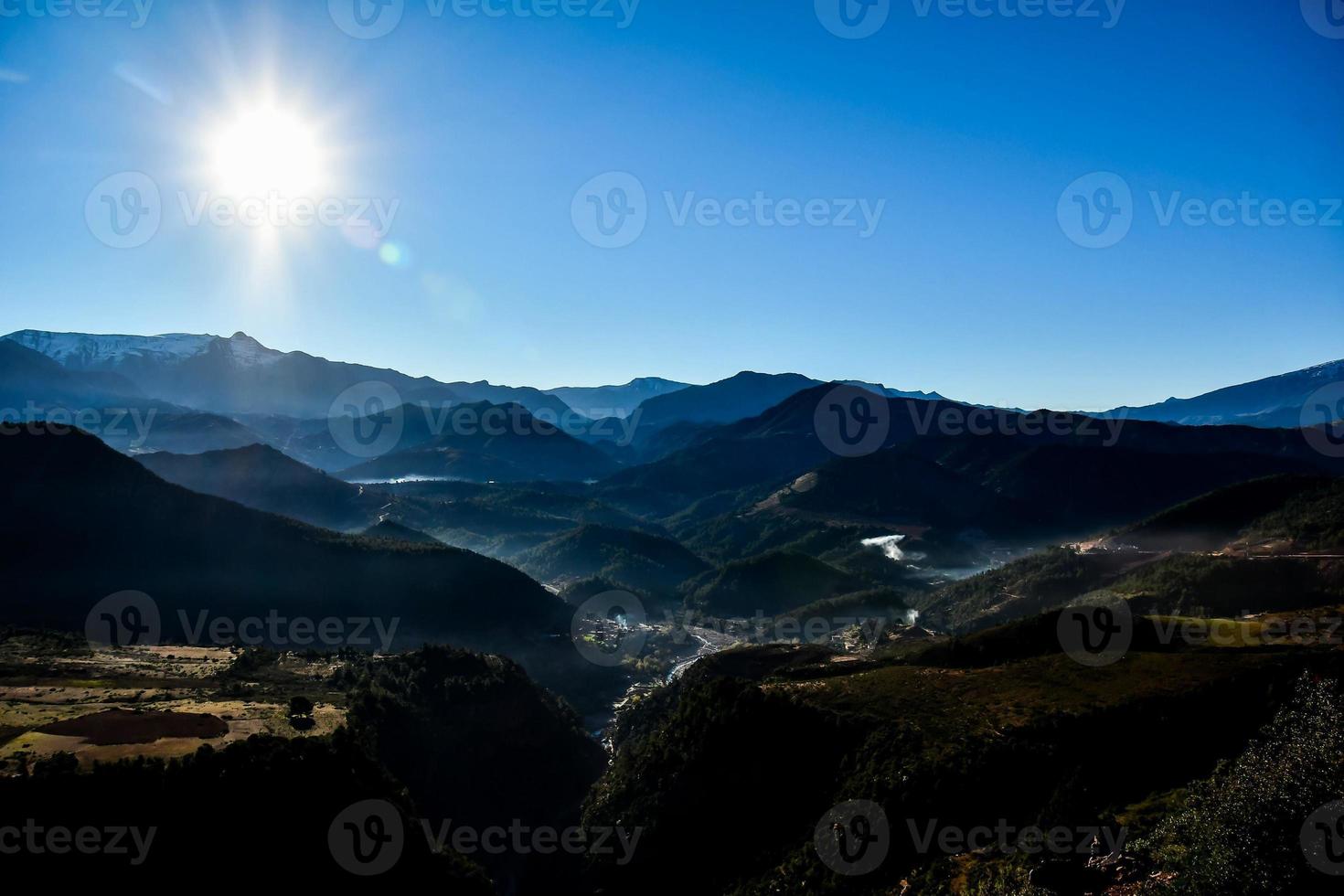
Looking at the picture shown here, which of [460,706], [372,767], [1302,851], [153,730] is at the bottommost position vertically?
[460,706]

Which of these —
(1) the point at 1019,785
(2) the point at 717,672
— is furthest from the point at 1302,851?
(2) the point at 717,672

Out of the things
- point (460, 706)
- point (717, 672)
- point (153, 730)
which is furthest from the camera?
point (717, 672)

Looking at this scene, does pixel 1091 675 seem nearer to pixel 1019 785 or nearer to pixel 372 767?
pixel 1019 785

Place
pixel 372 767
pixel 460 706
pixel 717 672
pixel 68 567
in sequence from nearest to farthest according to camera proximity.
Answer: pixel 372 767 → pixel 460 706 → pixel 717 672 → pixel 68 567

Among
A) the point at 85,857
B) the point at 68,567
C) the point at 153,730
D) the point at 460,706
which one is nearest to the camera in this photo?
the point at 85,857

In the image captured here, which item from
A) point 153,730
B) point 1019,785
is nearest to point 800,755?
point 1019,785

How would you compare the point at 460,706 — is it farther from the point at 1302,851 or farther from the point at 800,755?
the point at 1302,851

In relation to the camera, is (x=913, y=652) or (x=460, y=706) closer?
(x=913, y=652)

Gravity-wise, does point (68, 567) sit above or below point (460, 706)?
above

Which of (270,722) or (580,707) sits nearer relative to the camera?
(270,722)
